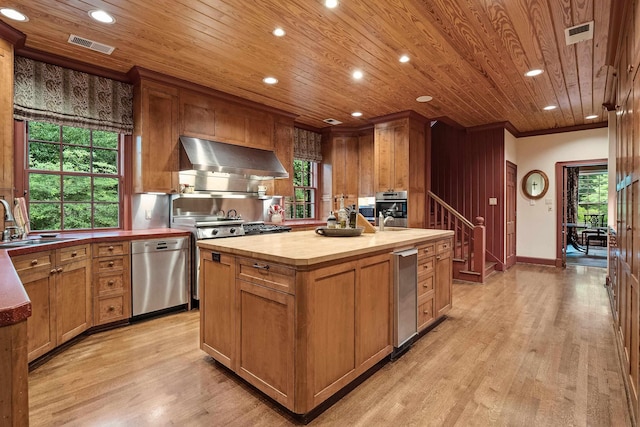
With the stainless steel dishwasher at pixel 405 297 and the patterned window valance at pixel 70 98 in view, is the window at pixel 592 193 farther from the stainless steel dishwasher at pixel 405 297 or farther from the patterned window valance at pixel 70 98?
the patterned window valance at pixel 70 98

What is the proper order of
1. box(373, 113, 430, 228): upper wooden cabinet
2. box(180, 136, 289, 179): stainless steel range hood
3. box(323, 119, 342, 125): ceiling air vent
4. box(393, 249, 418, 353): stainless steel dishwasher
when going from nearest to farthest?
box(393, 249, 418, 353): stainless steel dishwasher → box(180, 136, 289, 179): stainless steel range hood → box(373, 113, 430, 228): upper wooden cabinet → box(323, 119, 342, 125): ceiling air vent

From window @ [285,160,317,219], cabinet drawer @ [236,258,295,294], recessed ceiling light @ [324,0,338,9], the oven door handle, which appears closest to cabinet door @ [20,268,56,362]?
cabinet drawer @ [236,258,295,294]

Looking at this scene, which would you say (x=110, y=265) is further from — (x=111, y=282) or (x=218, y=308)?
(x=218, y=308)

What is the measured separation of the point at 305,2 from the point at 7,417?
2.74m

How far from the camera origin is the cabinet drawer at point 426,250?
9.65ft

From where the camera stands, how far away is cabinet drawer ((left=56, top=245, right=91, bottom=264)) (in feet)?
9.00

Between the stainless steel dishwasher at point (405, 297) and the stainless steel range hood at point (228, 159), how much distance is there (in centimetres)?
258

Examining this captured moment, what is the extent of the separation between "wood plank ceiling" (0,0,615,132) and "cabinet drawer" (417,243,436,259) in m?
1.86

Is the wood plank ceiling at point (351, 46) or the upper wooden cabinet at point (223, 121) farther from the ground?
the wood plank ceiling at point (351, 46)

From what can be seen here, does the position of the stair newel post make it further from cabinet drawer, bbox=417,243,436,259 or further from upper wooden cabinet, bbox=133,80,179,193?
upper wooden cabinet, bbox=133,80,179,193

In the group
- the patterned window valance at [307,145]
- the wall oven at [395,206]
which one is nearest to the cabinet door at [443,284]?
the wall oven at [395,206]

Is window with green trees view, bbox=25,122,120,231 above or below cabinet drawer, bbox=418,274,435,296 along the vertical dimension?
above

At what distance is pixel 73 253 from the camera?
288 centimetres

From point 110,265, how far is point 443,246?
3285 mm
